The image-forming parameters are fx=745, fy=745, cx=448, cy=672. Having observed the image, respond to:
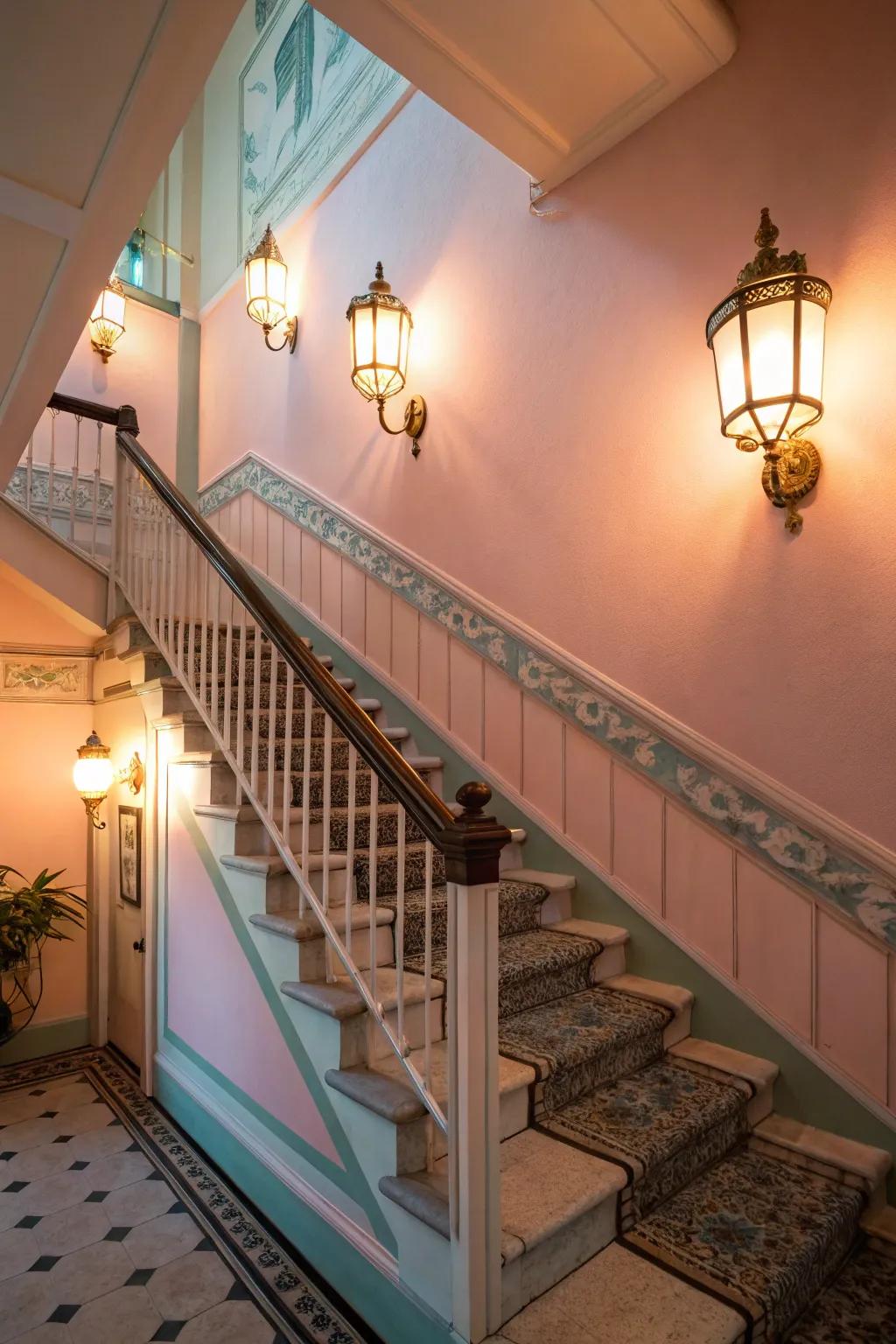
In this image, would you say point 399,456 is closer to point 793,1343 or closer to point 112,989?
point 112,989

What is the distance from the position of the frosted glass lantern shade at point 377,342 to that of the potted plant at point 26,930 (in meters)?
3.01

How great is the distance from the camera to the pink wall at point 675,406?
6.95 ft

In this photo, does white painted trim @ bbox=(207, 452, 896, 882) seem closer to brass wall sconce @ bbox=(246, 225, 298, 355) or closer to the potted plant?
brass wall sconce @ bbox=(246, 225, 298, 355)

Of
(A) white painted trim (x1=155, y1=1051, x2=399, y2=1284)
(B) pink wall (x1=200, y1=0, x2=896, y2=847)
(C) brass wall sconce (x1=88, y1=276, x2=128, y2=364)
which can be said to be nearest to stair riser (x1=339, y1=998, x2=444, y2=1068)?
(A) white painted trim (x1=155, y1=1051, x2=399, y2=1284)

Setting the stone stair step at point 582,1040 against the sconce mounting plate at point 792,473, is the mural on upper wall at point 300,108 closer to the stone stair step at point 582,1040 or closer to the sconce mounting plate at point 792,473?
the sconce mounting plate at point 792,473

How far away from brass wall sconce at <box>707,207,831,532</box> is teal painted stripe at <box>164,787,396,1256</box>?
87.0 inches

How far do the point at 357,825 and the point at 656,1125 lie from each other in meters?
1.38

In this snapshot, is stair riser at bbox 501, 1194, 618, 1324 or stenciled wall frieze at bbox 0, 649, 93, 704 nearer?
stair riser at bbox 501, 1194, 618, 1324

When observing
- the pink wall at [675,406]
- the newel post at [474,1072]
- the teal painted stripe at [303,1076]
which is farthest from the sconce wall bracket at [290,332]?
the newel post at [474,1072]

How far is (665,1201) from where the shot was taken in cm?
188

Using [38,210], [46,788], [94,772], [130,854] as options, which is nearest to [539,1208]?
[38,210]

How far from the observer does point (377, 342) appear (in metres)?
3.26

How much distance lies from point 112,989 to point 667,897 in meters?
3.06

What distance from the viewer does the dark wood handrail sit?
1.56 meters
